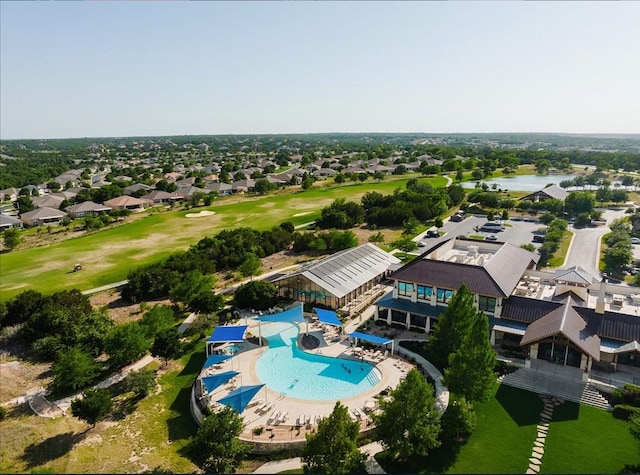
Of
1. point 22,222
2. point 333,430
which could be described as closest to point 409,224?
point 333,430

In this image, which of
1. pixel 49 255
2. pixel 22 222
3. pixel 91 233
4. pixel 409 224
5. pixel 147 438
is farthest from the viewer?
pixel 22 222

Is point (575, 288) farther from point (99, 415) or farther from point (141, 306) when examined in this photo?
point (141, 306)

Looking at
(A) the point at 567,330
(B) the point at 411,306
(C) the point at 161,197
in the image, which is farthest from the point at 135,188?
(A) the point at 567,330

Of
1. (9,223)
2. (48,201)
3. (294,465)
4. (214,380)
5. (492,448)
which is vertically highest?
(48,201)

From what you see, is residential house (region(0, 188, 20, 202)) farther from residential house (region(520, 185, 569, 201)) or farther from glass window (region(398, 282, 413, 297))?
residential house (region(520, 185, 569, 201))

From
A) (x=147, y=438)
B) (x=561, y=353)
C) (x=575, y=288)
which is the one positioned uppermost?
(x=575, y=288)

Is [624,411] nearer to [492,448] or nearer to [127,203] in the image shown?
[492,448]

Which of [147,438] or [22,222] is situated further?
[22,222]
